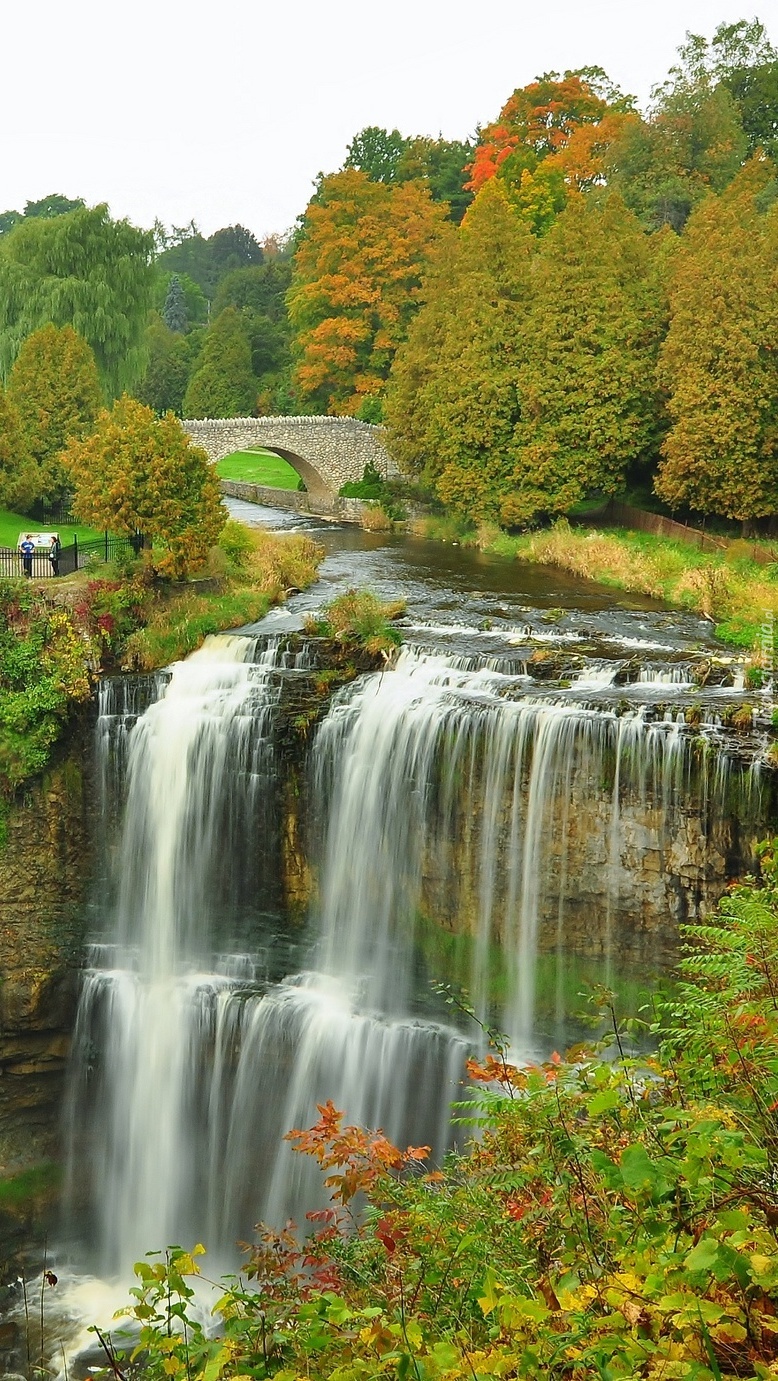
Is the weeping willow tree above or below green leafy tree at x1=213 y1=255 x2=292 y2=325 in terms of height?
below

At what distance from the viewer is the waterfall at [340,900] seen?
47.6 feet

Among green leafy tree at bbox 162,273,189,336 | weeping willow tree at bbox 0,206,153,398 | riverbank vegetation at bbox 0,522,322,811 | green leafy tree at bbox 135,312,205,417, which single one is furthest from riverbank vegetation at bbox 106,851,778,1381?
green leafy tree at bbox 162,273,189,336

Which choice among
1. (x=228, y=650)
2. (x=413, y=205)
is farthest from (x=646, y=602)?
(x=413, y=205)

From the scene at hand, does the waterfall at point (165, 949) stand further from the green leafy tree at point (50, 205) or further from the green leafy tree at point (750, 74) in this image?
the green leafy tree at point (50, 205)

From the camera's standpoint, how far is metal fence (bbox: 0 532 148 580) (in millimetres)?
21436

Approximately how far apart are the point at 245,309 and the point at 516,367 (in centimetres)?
4339

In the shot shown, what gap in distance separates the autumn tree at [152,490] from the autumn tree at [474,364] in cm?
1334

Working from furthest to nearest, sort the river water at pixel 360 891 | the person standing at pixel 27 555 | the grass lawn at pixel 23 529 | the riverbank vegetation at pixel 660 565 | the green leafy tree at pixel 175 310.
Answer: the green leafy tree at pixel 175 310, the grass lawn at pixel 23 529, the riverbank vegetation at pixel 660 565, the person standing at pixel 27 555, the river water at pixel 360 891

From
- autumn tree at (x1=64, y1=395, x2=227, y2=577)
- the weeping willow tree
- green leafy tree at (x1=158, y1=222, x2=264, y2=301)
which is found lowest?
autumn tree at (x1=64, y1=395, x2=227, y2=577)

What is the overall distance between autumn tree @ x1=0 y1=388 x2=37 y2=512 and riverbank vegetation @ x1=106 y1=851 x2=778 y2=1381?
25.6 meters

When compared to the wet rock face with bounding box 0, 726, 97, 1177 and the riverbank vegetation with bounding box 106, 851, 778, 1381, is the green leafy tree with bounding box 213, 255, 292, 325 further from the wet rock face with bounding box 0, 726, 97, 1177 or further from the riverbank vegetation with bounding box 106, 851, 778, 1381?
the riverbank vegetation with bounding box 106, 851, 778, 1381

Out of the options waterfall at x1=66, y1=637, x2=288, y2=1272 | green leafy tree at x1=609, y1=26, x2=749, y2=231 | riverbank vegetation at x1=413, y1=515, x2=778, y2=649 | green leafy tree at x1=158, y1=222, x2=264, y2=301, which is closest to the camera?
waterfall at x1=66, y1=637, x2=288, y2=1272

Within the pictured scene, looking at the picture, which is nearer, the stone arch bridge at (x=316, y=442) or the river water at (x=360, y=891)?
the river water at (x=360, y=891)

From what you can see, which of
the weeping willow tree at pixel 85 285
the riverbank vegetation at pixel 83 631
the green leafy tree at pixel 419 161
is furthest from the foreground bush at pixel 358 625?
the green leafy tree at pixel 419 161
